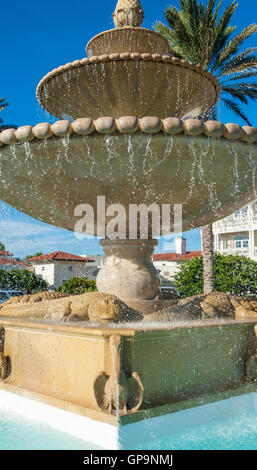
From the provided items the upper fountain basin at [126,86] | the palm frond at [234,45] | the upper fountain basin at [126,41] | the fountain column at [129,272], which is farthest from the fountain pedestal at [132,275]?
the palm frond at [234,45]

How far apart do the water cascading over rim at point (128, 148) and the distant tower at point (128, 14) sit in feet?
0.04

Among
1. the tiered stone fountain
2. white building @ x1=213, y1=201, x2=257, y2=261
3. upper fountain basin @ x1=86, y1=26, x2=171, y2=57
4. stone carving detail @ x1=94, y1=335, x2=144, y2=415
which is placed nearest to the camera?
stone carving detail @ x1=94, y1=335, x2=144, y2=415

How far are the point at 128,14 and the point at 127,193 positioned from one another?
8.91 feet

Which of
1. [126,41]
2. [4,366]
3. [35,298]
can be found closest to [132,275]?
[35,298]

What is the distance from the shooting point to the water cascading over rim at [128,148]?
359 centimetres

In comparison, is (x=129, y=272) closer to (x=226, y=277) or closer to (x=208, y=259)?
(x=208, y=259)

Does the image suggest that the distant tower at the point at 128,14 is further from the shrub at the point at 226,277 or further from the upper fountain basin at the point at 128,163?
the shrub at the point at 226,277

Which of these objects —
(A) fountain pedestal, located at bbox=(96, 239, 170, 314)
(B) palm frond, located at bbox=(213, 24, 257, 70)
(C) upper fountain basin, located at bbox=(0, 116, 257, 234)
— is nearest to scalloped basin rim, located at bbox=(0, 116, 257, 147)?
(C) upper fountain basin, located at bbox=(0, 116, 257, 234)

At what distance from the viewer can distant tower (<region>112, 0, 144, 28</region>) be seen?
5.61m

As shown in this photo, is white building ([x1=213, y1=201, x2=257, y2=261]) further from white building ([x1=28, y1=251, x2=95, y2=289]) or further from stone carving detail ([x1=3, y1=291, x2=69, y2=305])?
stone carving detail ([x1=3, y1=291, x2=69, y2=305])

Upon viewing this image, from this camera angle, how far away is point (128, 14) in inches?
221

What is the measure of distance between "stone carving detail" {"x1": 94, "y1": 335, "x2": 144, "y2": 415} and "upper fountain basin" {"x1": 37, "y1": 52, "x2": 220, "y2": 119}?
298cm
